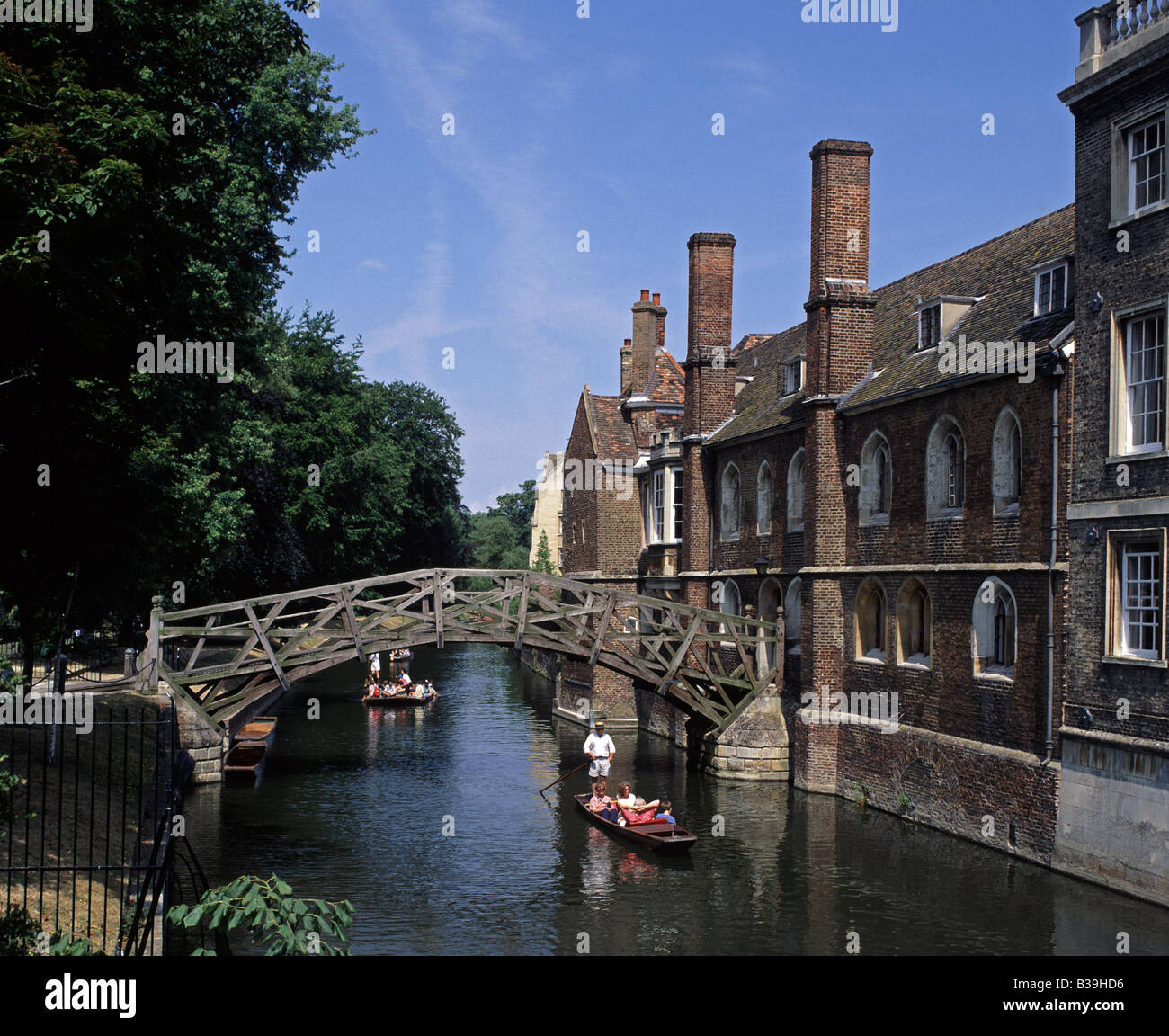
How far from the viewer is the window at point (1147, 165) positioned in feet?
54.3

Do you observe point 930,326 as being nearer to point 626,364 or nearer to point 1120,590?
point 1120,590

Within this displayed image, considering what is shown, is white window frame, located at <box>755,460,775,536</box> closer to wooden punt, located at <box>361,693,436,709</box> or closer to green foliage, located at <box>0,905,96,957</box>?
wooden punt, located at <box>361,693,436,709</box>

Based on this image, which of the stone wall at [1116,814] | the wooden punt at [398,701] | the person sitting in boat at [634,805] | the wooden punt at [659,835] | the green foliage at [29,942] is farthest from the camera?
the wooden punt at [398,701]

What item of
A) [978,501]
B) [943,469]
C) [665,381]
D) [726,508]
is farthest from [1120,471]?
[665,381]

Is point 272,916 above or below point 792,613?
below

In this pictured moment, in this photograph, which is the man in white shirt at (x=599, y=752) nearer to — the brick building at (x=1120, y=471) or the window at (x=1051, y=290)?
the brick building at (x=1120, y=471)

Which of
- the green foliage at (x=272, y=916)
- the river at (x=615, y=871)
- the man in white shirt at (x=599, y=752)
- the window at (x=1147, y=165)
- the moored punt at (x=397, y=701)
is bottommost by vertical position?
the river at (x=615, y=871)

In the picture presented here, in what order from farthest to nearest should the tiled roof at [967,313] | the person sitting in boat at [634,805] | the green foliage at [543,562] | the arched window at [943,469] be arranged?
the green foliage at [543,562]
the arched window at [943,469]
the person sitting in boat at [634,805]
the tiled roof at [967,313]

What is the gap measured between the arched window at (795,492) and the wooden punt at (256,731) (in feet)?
46.4

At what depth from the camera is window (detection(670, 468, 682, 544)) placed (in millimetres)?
34906

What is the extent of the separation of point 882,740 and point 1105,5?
13952 mm

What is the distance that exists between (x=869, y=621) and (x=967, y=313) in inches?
269

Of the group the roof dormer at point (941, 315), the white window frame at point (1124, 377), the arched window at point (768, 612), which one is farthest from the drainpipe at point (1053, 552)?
the arched window at point (768, 612)

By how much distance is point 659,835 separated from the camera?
2031 cm
